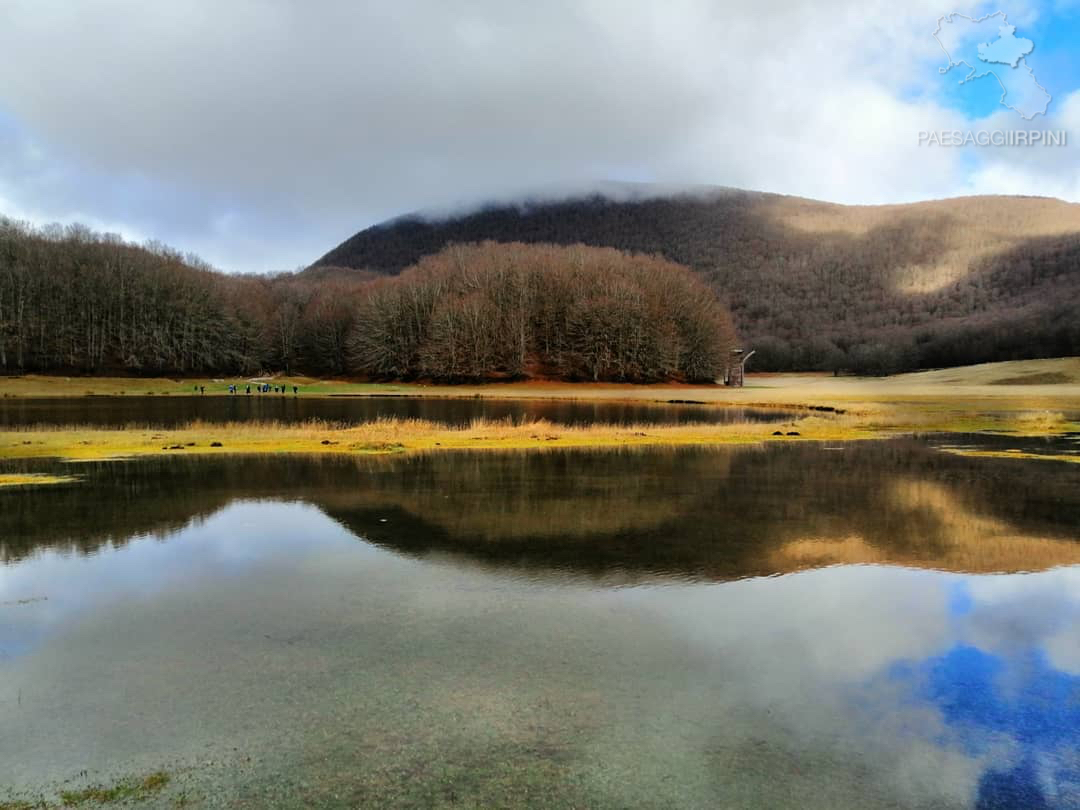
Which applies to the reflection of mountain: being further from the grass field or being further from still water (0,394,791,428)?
still water (0,394,791,428)

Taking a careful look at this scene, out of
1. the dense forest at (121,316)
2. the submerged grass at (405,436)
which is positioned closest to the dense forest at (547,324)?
the dense forest at (121,316)

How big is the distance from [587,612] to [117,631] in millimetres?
5766

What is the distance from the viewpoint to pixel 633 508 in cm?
1688

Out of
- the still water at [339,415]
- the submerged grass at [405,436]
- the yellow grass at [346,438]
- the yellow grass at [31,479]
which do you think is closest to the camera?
the yellow grass at [31,479]

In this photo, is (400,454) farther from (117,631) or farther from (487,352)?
(487,352)

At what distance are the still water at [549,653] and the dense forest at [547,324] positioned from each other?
306 ft

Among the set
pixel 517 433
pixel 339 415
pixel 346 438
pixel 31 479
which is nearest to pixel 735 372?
pixel 339 415

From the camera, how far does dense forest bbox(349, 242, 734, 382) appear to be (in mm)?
110000

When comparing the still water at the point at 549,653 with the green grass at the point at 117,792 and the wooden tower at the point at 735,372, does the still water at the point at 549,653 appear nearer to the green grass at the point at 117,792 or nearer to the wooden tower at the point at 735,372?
the green grass at the point at 117,792

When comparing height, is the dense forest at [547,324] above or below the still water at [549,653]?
above

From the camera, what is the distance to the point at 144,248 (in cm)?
13838

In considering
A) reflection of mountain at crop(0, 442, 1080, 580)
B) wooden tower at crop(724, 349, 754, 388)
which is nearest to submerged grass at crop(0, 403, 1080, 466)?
reflection of mountain at crop(0, 442, 1080, 580)

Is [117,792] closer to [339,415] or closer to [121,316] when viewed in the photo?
[339,415]

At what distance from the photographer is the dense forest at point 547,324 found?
110m
